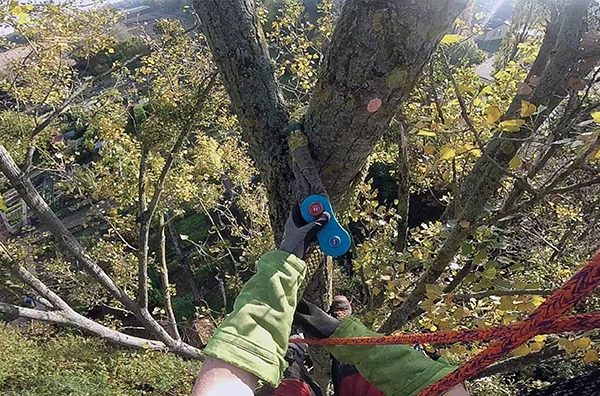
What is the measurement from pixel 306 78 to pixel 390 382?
435 cm

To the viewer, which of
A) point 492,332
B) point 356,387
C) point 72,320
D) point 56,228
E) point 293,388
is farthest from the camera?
point 72,320

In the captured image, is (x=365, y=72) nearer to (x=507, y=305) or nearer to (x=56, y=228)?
(x=507, y=305)

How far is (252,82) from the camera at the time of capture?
5.48 ft

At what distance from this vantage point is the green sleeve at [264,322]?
1068 millimetres

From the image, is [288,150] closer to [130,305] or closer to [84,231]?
[130,305]

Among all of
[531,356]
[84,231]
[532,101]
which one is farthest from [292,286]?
[84,231]

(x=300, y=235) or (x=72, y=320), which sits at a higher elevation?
(x=300, y=235)

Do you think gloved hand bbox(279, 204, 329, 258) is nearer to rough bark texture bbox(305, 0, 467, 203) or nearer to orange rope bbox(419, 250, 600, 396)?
rough bark texture bbox(305, 0, 467, 203)

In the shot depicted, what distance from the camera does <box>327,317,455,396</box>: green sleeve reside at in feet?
4.43

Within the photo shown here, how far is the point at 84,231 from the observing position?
1283 cm

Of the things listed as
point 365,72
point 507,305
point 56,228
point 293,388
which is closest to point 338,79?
point 365,72

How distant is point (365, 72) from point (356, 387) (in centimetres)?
101

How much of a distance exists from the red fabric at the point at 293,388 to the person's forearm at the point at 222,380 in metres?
0.47

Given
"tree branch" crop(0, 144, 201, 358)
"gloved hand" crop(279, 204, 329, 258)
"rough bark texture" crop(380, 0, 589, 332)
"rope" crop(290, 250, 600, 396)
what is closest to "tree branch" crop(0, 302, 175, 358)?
"tree branch" crop(0, 144, 201, 358)
